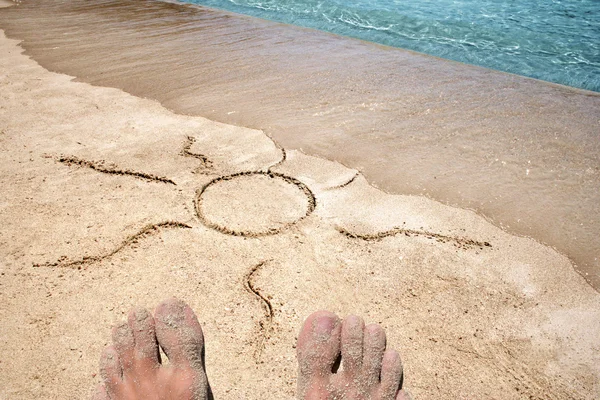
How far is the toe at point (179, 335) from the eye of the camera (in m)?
1.45

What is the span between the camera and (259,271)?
192 centimetres

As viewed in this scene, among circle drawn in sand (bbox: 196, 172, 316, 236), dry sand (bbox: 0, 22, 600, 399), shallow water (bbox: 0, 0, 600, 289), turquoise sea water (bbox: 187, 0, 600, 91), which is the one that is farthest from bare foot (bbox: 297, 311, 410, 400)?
turquoise sea water (bbox: 187, 0, 600, 91)

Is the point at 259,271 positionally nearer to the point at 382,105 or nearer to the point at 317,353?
the point at 317,353

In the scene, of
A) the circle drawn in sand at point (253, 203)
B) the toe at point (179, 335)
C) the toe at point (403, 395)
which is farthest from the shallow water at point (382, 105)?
the toe at point (179, 335)

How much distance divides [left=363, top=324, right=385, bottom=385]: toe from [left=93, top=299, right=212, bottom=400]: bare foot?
1.72ft

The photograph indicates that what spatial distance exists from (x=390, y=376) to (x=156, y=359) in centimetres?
78

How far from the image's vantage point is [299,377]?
4.73 feet

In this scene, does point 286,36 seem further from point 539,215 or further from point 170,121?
point 539,215

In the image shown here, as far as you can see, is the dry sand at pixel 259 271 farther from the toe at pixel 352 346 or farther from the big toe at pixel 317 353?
the toe at pixel 352 346

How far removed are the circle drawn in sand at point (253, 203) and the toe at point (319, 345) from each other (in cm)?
75

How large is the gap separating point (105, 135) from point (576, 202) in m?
2.90

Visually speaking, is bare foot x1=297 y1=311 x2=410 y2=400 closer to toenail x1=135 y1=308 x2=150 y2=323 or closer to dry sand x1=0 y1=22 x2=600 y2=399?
dry sand x1=0 y1=22 x2=600 y2=399

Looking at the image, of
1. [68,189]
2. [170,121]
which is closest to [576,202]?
[170,121]

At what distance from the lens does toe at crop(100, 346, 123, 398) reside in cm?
141
